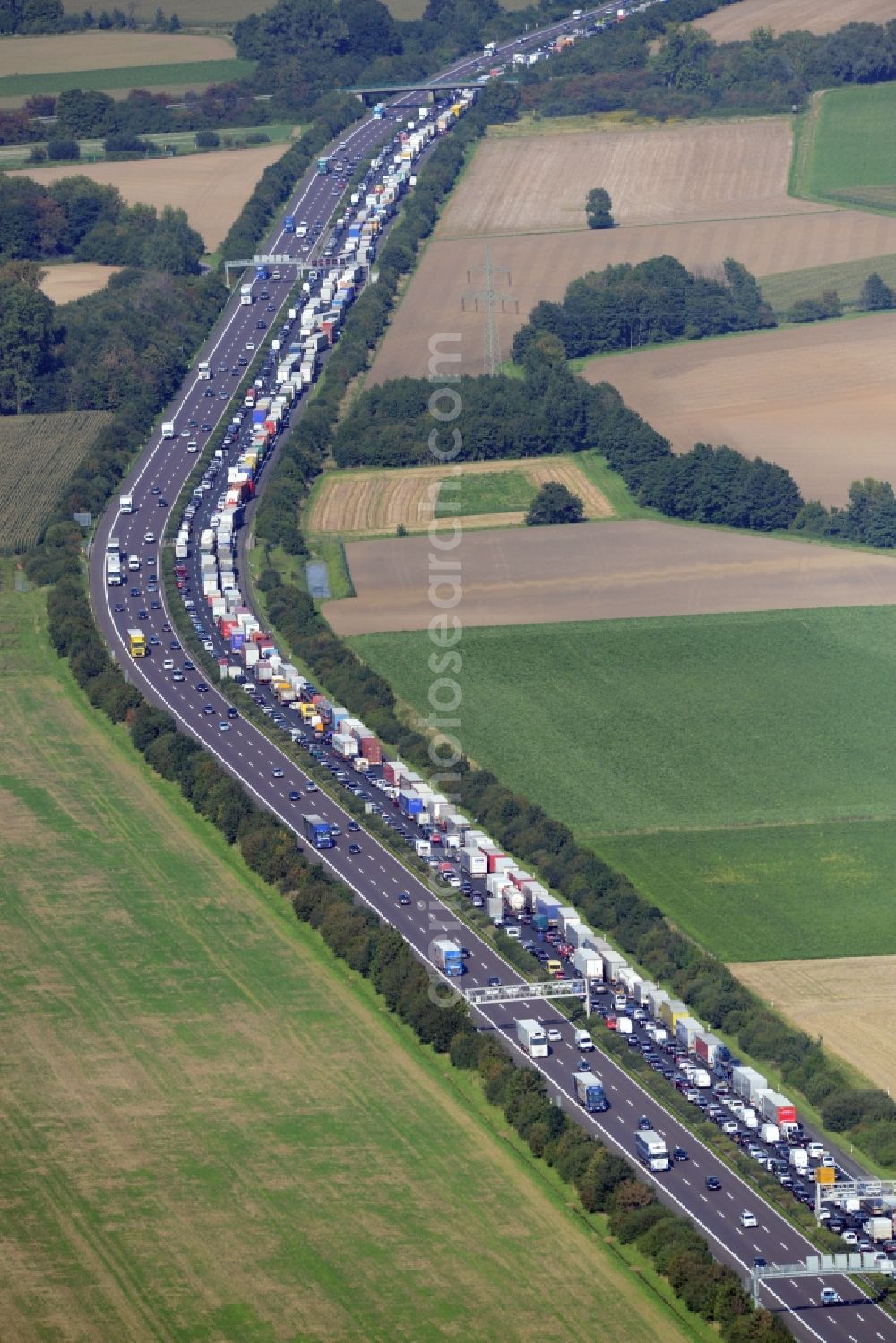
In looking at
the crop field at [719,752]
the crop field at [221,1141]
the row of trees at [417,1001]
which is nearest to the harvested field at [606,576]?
the crop field at [719,752]

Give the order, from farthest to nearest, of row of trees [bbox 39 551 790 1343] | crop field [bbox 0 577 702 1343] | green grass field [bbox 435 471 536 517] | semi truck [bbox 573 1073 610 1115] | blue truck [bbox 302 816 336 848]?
green grass field [bbox 435 471 536 517] → blue truck [bbox 302 816 336 848] → semi truck [bbox 573 1073 610 1115] → row of trees [bbox 39 551 790 1343] → crop field [bbox 0 577 702 1343]

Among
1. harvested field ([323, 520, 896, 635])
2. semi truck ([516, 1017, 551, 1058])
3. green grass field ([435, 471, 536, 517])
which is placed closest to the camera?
semi truck ([516, 1017, 551, 1058])

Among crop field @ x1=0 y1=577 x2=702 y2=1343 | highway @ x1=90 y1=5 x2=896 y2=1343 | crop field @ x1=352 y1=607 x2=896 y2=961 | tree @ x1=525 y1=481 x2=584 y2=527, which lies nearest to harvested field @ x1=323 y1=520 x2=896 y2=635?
tree @ x1=525 y1=481 x2=584 y2=527

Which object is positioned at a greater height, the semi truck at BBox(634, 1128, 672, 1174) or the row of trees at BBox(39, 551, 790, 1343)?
the row of trees at BBox(39, 551, 790, 1343)

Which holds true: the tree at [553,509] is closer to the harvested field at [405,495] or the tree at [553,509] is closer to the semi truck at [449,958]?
the harvested field at [405,495]

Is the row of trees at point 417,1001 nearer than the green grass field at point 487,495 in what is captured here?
Yes

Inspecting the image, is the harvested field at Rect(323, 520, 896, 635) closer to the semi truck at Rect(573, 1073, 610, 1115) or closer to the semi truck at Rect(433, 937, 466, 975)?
the semi truck at Rect(433, 937, 466, 975)

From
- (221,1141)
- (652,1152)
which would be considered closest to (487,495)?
(221,1141)
